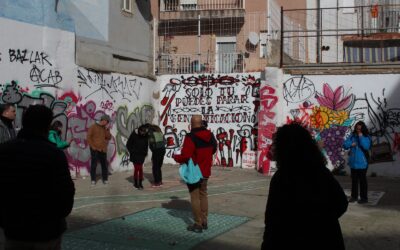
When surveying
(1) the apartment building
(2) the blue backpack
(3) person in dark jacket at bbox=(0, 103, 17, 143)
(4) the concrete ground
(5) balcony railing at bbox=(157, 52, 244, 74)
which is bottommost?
(4) the concrete ground

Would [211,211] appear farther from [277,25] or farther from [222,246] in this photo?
[277,25]

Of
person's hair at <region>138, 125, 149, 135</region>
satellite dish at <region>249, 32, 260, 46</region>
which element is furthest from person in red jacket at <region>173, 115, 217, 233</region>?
satellite dish at <region>249, 32, 260, 46</region>

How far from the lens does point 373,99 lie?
1447 centimetres

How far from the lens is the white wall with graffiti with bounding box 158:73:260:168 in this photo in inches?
650

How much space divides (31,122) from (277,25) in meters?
14.5

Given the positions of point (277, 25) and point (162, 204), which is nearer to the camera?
point (162, 204)

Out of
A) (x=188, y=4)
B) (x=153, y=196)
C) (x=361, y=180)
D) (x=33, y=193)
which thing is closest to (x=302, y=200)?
(x=33, y=193)

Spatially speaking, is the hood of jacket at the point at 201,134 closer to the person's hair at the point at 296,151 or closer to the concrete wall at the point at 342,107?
the person's hair at the point at 296,151

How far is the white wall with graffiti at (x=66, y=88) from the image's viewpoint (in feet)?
39.0

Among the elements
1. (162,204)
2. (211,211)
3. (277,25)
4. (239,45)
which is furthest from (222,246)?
(239,45)

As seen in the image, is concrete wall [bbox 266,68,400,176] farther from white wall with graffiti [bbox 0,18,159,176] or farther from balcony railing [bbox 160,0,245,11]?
balcony railing [bbox 160,0,245,11]

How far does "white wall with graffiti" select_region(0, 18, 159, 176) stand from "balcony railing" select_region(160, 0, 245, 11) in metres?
10.5

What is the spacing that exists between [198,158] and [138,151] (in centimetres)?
437

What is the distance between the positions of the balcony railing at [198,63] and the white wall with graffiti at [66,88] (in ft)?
6.81
